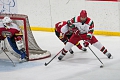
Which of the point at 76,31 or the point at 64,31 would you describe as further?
the point at 64,31

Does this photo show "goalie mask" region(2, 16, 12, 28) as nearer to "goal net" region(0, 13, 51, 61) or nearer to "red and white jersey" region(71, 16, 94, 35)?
"goal net" region(0, 13, 51, 61)

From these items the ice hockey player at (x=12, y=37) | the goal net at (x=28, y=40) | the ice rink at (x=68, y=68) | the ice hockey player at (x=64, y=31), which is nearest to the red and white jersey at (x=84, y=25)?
the ice hockey player at (x=64, y=31)

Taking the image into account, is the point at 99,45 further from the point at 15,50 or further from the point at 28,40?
the point at 15,50

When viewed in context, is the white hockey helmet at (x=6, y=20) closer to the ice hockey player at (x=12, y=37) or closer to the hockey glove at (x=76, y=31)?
the ice hockey player at (x=12, y=37)

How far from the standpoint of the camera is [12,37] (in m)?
6.43

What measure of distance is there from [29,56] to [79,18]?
1.08 m

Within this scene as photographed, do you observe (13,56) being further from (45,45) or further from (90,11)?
(90,11)

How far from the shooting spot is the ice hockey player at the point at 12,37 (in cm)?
634

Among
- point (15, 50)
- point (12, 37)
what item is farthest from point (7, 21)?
point (15, 50)

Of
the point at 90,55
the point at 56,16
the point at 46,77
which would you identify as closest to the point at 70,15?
the point at 56,16

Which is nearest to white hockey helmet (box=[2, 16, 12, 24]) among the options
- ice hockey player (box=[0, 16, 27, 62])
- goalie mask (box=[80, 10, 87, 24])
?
ice hockey player (box=[0, 16, 27, 62])

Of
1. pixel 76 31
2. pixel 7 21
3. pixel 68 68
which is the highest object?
pixel 7 21

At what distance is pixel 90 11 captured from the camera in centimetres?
916

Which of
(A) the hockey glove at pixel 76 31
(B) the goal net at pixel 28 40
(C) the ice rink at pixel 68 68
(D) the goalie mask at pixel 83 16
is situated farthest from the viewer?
(B) the goal net at pixel 28 40
